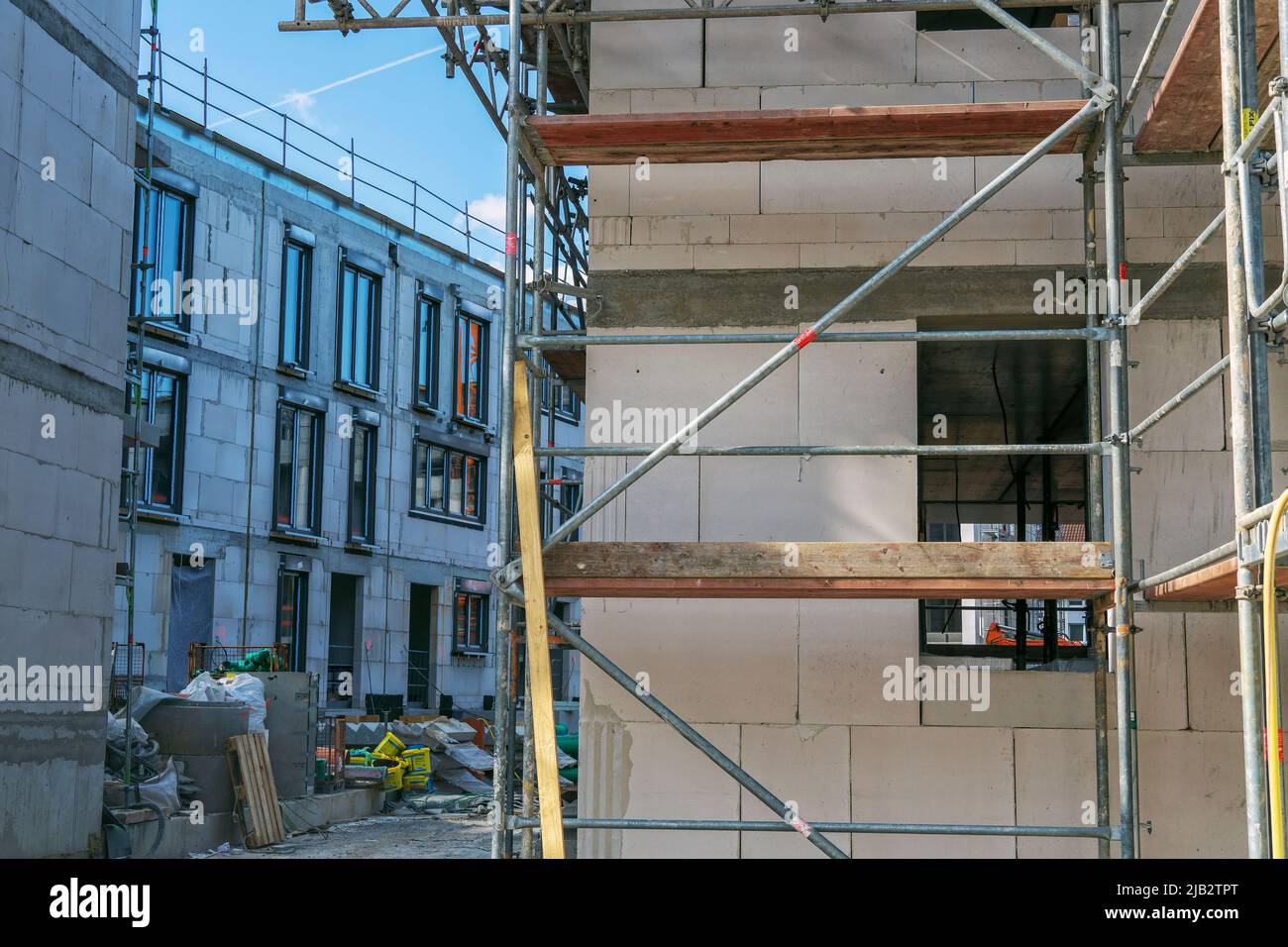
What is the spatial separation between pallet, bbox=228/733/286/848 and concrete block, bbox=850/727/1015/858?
10.7 metres

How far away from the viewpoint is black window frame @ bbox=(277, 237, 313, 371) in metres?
27.2

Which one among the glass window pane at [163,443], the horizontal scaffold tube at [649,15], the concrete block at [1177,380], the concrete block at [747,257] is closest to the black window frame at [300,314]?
the glass window pane at [163,443]

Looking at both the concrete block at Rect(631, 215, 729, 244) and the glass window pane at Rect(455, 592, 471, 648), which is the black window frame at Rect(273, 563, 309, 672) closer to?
the glass window pane at Rect(455, 592, 471, 648)

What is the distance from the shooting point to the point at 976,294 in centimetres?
836

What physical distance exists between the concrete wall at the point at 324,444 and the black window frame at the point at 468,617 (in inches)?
7.7

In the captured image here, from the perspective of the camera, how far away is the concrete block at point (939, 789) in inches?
315

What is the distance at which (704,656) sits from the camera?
8.23 meters

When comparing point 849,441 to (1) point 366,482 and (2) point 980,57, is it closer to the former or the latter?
(2) point 980,57

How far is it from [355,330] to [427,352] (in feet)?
9.85

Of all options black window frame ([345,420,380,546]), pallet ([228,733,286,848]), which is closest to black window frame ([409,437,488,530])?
black window frame ([345,420,380,546])

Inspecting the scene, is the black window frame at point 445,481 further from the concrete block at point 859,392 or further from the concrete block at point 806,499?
the concrete block at point 859,392
